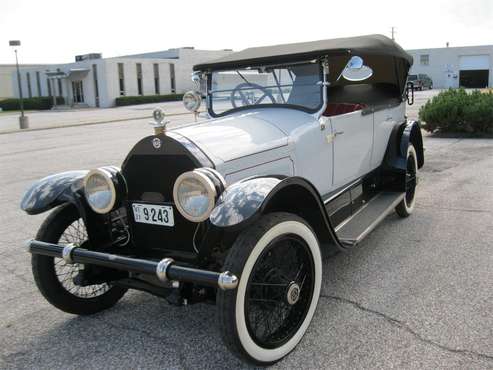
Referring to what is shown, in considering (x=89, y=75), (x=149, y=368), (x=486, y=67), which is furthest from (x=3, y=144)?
(x=486, y=67)

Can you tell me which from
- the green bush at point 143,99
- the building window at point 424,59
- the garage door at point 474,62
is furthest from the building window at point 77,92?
the garage door at point 474,62

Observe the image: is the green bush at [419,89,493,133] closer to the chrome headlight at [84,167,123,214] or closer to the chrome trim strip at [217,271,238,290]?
the chrome headlight at [84,167,123,214]

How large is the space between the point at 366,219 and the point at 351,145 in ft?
2.22

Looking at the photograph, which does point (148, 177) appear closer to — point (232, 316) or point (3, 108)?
point (232, 316)

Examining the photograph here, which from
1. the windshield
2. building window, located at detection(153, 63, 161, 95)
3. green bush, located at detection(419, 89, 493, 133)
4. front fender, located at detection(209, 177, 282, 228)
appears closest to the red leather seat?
the windshield

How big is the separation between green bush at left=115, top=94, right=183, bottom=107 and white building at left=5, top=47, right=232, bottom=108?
1.18m

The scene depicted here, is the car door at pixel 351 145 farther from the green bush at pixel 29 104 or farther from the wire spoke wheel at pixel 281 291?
the green bush at pixel 29 104

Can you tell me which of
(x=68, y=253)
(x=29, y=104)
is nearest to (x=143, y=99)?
(x=29, y=104)

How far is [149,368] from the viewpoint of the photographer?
8.84 feet

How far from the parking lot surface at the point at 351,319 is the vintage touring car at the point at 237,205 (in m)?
0.24

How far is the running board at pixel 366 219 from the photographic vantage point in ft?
11.8

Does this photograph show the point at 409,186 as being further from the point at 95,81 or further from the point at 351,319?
the point at 95,81

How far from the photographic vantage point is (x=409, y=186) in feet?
17.9

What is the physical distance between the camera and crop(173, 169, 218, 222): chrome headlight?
2631 mm
